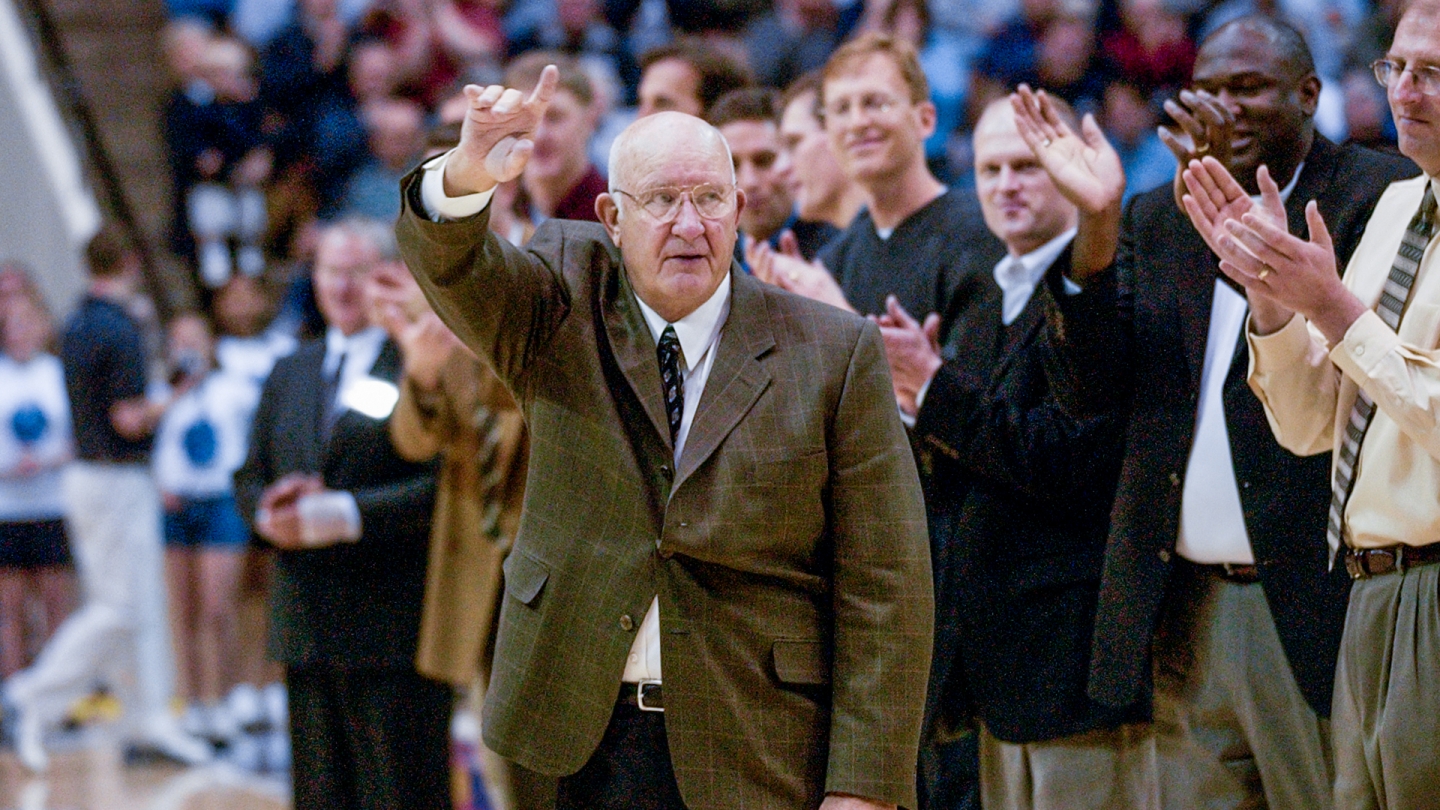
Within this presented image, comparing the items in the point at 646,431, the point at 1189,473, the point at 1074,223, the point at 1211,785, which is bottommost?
the point at 1211,785

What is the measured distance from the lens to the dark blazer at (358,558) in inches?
188

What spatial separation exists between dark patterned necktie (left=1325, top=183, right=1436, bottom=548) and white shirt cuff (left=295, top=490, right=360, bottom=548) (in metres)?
2.68

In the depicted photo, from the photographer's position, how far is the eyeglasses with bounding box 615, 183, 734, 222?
9.55 feet

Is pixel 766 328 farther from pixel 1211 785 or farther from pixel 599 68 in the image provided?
pixel 599 68

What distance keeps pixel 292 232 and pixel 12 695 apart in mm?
3336

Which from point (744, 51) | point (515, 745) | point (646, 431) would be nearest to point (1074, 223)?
point (646, 431)

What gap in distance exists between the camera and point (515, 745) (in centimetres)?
289

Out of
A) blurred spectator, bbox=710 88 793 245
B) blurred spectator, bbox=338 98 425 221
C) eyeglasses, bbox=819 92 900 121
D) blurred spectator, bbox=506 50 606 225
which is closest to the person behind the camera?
eyeglasses, bbox=819 92 900 121

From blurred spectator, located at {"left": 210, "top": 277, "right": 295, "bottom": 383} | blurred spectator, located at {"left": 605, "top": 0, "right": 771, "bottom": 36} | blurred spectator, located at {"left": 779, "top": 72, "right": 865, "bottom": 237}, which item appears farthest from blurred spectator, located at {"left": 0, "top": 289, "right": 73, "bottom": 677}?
blurred spectator, located at {"left": 779, "top": 72, "right": 865, "bottom": 237}

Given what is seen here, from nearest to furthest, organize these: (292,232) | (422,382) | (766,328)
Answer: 1. (766,328)
2. (422,382)
3. (292,232)

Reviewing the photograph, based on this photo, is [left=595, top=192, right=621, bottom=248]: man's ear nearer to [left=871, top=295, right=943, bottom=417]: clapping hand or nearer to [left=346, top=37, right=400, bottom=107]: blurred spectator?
[left=871, top=295, right=943, bottom=417]: clapping hand

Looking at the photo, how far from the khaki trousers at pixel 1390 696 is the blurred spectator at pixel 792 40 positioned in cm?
612

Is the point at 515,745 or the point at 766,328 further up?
the point at 766,328

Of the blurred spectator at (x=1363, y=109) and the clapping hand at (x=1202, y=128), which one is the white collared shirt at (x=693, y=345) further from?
the blurred spectator at (x=1363, y=109)
